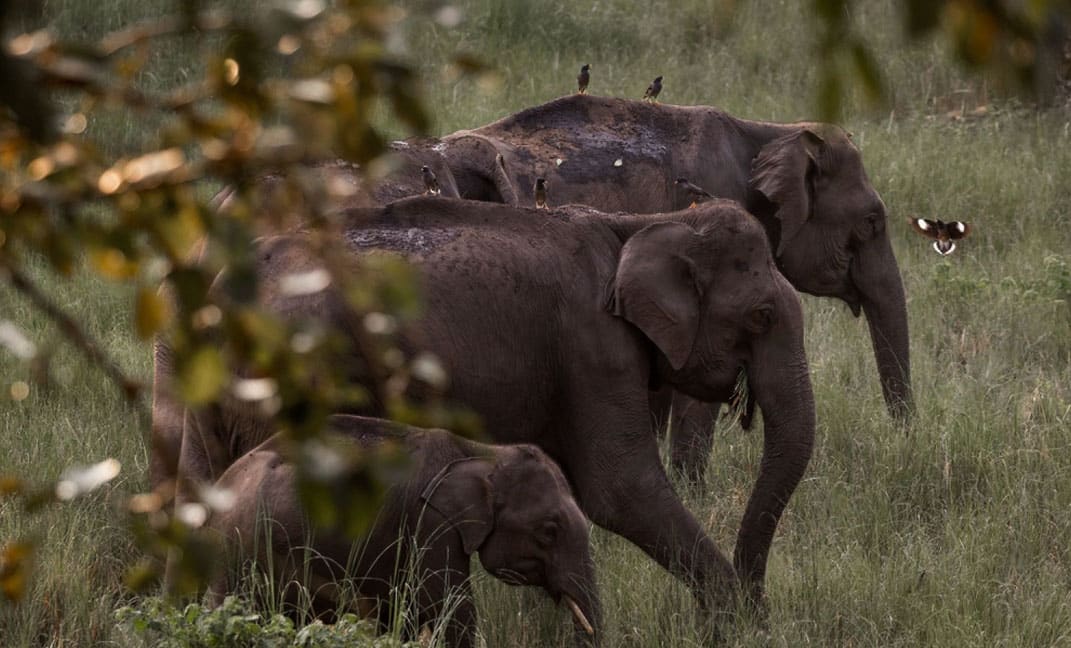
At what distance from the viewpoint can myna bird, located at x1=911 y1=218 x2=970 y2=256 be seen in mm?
9641

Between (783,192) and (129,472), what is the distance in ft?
10.2

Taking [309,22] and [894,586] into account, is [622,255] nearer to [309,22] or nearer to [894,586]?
[894,586]

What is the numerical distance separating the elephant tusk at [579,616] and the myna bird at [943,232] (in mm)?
5340

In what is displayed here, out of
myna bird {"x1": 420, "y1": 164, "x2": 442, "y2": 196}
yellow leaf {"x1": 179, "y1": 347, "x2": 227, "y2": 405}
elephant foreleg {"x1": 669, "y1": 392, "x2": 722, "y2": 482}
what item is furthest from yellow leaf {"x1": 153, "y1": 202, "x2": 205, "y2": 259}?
elephant foreleg {"x1": 669, "y1": 392, "x2": 722, "y2": 482}

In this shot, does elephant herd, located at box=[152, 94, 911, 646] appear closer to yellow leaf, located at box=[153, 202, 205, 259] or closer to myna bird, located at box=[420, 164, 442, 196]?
myna bird, located at box=[420, 164, 442, 196]

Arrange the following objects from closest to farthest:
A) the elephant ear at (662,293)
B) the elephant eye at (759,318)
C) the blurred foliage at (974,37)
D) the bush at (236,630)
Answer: the blurred foliage at (974,37) < the bush at (236,630) < the elephant ear at (662,293) < the elephant eye at (759,318)

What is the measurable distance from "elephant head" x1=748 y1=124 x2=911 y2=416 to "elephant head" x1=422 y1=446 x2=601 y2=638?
3077 millimetres

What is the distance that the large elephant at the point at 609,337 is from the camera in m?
5.39

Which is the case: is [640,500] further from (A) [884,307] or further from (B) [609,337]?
(A) [884,307]

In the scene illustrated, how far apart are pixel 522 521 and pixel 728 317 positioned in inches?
46.5

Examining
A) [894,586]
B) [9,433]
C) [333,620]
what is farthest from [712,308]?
[9,433]

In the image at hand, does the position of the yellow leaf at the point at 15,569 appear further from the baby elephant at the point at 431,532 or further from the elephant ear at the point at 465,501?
the elephant ear at the point at 465,501

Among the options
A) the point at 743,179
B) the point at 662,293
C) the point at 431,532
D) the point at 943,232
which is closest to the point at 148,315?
the point at 431,532

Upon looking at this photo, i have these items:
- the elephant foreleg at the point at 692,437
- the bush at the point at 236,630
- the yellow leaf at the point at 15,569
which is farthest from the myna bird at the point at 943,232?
the yellow leaf at the point at 15,569
